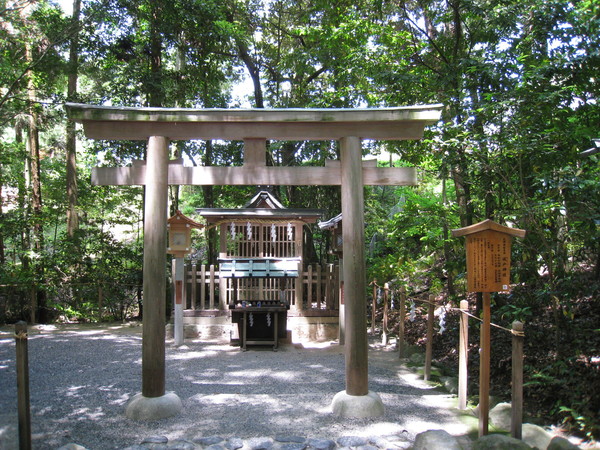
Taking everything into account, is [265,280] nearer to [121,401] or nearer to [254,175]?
[121,401]

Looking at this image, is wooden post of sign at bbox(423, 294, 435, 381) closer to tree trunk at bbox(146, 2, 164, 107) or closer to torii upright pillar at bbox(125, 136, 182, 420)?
torii upright pillar at bbox(125, 136, 182, 420)

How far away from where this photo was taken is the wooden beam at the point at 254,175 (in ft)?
17.2

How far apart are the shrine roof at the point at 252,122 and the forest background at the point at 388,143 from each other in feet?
5.95

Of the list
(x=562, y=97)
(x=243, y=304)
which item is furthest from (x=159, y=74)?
(x=562, y=97)

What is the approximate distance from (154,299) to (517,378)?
367 cm

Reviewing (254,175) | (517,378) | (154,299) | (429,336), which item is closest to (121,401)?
(154,299)

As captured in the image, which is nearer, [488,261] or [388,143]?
[488,261]

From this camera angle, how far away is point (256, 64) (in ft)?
57.5

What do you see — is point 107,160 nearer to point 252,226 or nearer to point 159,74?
point 159,74

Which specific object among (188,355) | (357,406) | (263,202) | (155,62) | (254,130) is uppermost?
(155,62)

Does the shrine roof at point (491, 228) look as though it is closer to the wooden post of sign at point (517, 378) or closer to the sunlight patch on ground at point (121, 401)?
the wooden post of sign at point (517, 378)

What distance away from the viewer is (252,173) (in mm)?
5254

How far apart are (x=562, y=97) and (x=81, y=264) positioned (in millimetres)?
12962

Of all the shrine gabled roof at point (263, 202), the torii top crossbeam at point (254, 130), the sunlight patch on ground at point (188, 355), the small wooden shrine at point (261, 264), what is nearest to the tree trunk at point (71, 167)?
the small wooden shrine at point (261, 264)
